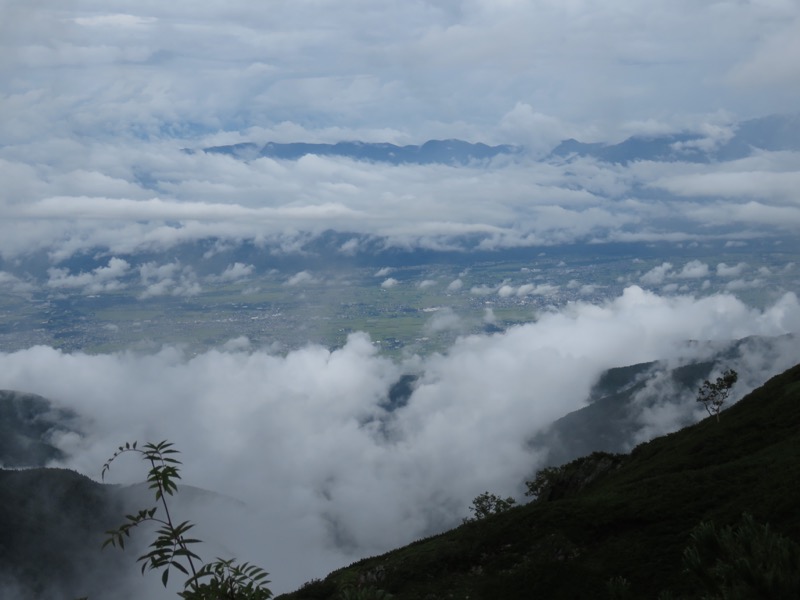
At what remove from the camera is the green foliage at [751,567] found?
14.5m

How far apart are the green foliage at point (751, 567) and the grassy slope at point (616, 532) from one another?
103ft

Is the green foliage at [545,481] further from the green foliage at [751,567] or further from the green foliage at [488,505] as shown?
the green foliage at [751,567]

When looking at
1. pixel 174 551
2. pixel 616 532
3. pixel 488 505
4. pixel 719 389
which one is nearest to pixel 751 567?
pixel 174 551

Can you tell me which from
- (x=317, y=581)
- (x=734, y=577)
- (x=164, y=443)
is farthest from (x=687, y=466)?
(x=164, y=443)

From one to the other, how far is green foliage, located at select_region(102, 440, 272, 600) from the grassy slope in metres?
35.6

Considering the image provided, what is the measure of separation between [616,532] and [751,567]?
4569 cm

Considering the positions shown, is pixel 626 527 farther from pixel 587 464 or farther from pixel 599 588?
pixel 587 464

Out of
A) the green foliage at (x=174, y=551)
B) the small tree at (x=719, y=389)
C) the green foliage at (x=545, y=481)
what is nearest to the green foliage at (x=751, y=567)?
the green foliage at (x=174, y=551)

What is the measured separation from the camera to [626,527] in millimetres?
57219

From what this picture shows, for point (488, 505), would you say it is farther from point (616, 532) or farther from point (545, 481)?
point (616, 532)

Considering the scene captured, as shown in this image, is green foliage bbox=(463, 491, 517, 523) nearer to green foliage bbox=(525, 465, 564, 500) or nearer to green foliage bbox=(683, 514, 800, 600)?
green foliage bbox=(525, 465, 564, 500)

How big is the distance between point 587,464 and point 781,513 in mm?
45116

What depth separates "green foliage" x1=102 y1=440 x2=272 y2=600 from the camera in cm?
1142

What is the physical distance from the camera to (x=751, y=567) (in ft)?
48.3
